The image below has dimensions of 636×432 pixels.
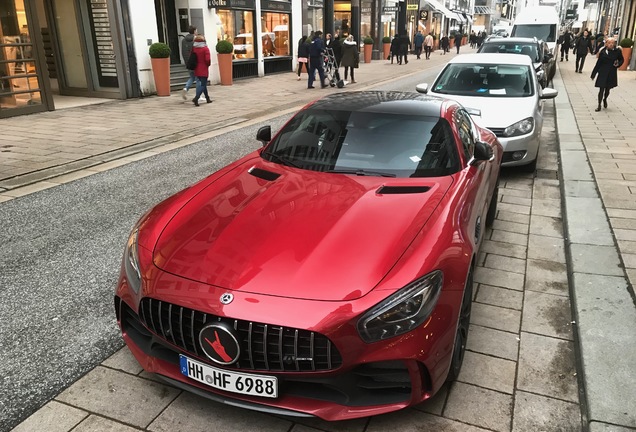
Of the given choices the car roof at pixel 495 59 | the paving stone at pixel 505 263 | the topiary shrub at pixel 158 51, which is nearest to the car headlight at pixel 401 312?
the paving stone at pixel 505 263

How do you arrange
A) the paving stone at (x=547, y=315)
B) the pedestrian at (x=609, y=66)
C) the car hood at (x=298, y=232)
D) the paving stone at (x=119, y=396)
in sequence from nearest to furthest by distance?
the car hood at (x=298, y=232) → the paving stone at (x=119, y=396) → the paving stone at (x=547, y=315) → the pedestrian at (x=609, y=66)

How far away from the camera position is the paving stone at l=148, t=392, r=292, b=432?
2.64m

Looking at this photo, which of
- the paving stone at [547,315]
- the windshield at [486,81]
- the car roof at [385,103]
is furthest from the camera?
the windshield at [486,81]

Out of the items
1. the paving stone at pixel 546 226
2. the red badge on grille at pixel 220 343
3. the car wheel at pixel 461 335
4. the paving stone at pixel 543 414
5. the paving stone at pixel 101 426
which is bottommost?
the paving stone at pixel 546 226

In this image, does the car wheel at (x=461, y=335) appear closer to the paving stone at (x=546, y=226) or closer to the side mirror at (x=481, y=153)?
the side mirror at (x=481, y=153)

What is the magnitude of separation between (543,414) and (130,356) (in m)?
2.39

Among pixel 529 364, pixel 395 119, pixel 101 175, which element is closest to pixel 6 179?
pixel 101 175

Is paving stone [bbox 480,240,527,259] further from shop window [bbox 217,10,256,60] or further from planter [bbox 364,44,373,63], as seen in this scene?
planter [bbox 364,44,373,63]

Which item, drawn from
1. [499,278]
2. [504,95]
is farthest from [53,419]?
[504,95]

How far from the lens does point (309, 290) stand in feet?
8.05

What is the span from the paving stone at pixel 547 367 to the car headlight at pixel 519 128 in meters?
4.15

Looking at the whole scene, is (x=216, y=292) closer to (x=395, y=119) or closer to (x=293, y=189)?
(x=293, y=189)

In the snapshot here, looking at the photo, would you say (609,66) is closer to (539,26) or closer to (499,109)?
(499,109)

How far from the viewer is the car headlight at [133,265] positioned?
9.11 ft
